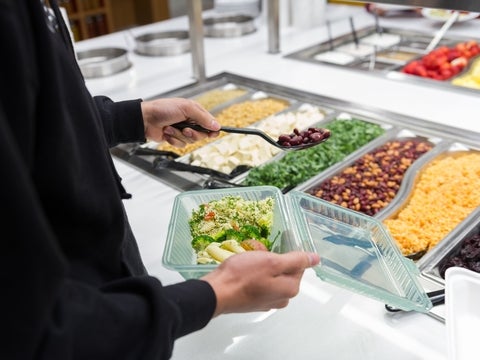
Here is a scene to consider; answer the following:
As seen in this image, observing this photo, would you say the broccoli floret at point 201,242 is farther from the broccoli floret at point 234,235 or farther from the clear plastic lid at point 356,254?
the clear plastic lid at point 356,254

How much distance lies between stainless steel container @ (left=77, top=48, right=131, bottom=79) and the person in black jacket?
1.68 m

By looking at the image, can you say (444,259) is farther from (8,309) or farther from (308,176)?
(8,309)

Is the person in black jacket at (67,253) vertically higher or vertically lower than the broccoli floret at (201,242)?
higher

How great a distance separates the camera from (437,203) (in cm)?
142

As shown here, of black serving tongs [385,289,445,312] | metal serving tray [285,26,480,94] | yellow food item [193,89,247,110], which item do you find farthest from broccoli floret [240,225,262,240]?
metal serving tray [285,26,480,94]

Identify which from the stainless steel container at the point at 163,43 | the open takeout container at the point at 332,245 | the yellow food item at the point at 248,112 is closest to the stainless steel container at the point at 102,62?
the stainless steel container at the point at 163,43

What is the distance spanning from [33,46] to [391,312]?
2.78 ft

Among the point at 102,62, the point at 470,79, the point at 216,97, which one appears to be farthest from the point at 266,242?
the point at 102,62

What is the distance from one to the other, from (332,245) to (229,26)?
2298mm

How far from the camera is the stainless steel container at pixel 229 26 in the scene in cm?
301

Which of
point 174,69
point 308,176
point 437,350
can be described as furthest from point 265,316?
point 174,69

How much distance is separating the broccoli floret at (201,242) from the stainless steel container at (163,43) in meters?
1.95

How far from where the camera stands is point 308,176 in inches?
61.5

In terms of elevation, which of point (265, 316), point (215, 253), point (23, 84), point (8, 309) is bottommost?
point (265, 316)
